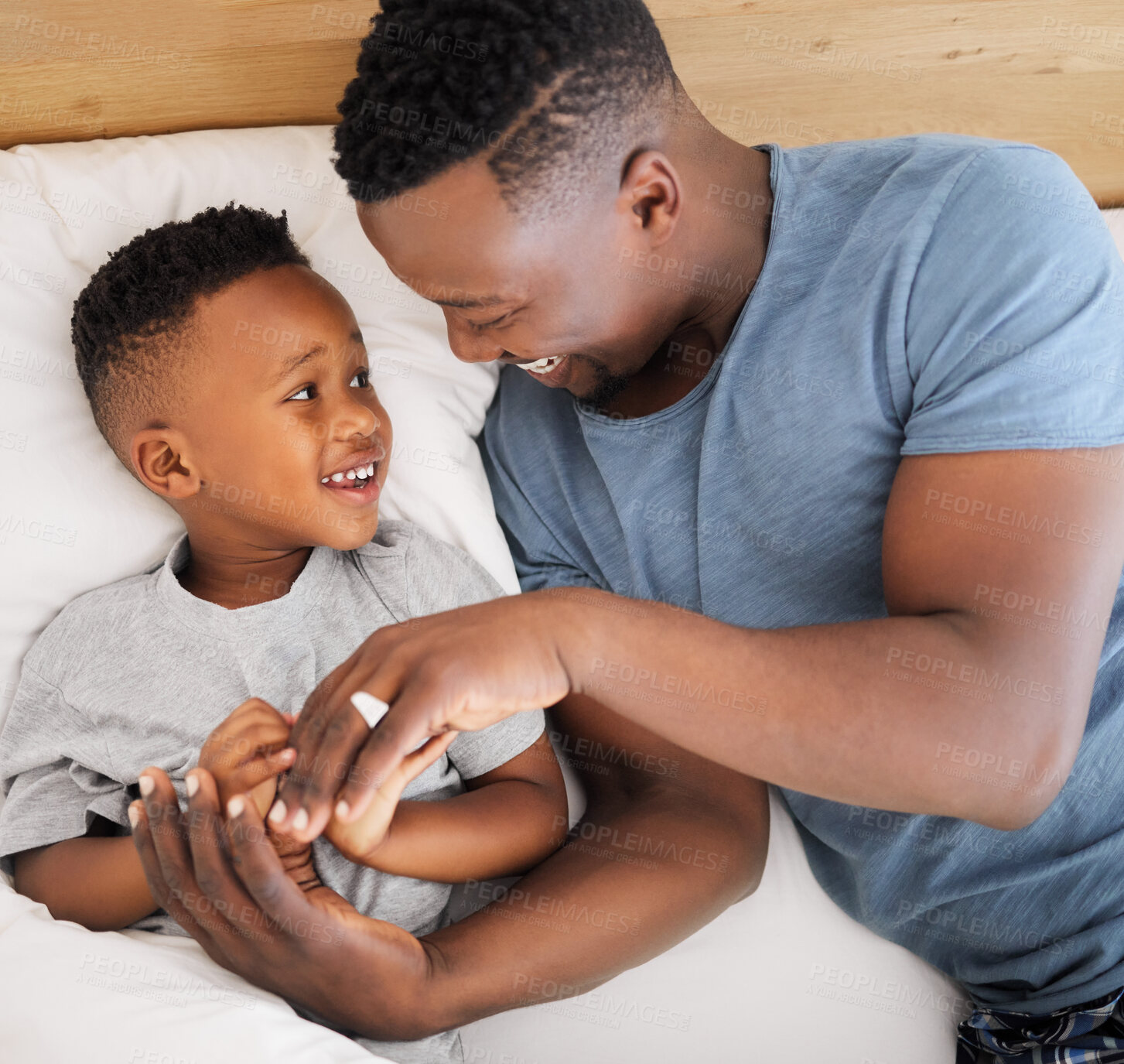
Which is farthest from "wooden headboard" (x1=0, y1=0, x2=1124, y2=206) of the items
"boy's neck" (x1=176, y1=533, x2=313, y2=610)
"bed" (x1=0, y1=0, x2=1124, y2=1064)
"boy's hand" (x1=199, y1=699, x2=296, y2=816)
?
"boy's hand" (x1=199, y1=699, x2=296, y2=816)

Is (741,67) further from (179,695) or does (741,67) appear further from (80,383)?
(179,695)

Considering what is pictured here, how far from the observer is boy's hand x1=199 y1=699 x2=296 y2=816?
875 mm

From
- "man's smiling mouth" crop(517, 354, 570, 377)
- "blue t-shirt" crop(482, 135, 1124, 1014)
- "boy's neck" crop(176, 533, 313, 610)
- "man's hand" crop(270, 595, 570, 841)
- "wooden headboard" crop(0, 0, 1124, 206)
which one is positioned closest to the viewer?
"man's hand" crop(270, 595, 570, 841)

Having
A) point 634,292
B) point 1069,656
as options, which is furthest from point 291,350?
point 1069,656

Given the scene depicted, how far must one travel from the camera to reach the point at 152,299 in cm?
108

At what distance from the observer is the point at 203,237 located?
1.11 metres

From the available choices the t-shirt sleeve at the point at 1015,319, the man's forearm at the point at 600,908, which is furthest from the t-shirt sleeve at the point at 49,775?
the t-shirt sleeve at the point at 1015,319

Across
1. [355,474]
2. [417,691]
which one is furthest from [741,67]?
[417,691]

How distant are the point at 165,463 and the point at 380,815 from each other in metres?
0.52

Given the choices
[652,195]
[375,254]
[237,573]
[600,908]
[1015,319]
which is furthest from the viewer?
[375,254]

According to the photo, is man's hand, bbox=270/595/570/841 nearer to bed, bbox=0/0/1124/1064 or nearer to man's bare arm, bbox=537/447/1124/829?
man's bare arm, bbox=537/447/1124/829

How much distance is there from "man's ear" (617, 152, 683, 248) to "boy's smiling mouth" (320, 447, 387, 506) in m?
0.41

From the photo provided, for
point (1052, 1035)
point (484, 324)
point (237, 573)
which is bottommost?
point (1052, 1035)

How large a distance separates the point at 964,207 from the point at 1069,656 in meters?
0.41
